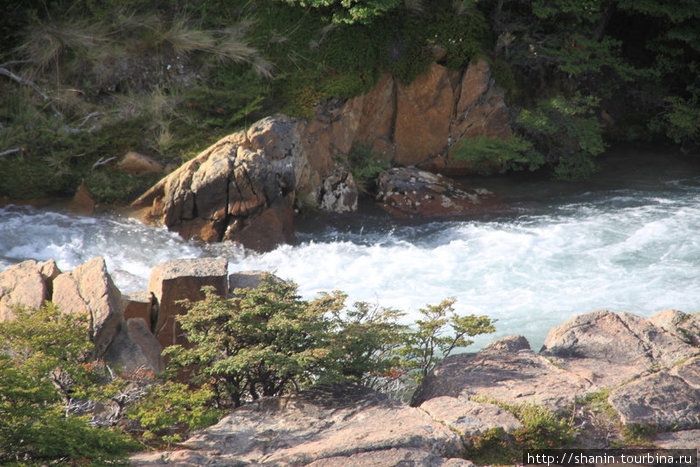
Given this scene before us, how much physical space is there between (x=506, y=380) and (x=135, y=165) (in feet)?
23.0

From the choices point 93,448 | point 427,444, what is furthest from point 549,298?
point 93,448

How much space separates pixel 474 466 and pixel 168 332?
3.16 m

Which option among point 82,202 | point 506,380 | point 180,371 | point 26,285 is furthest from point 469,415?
point 82,202

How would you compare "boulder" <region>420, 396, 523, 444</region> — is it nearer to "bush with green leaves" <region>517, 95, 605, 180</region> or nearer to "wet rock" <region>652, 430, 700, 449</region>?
"wet rock" <region>652, 430, 700, 449</region>

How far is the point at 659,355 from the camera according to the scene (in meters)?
5.27

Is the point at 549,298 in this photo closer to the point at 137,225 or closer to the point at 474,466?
the point at 474,466

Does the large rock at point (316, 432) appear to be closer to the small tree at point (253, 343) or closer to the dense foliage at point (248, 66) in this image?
the small tree at point (253, 343)

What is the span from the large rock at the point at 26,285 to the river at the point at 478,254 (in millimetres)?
1898

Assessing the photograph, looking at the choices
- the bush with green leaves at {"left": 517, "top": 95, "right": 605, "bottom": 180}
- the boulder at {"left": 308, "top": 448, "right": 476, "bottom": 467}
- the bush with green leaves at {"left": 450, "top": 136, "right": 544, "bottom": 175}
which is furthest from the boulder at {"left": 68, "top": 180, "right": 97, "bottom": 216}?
the bush with green leaves at {"left": 517, "top": 95, "right": 605, "bottom": 180}

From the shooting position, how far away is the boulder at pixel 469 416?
4266mm

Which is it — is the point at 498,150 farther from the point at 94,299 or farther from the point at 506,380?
the point at 94,299

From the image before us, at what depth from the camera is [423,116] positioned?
11492 mm

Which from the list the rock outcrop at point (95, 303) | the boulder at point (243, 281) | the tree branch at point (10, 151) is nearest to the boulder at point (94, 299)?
the rock outcrop at point (95, 303)

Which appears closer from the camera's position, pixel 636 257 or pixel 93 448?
pixel 93 448
